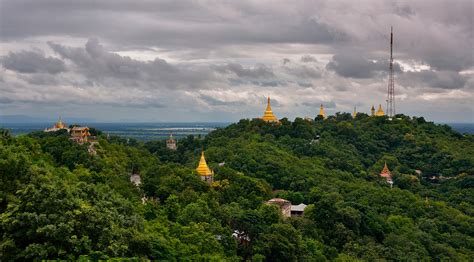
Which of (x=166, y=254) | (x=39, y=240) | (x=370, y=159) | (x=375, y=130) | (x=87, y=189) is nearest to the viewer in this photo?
(x=39, y=240)

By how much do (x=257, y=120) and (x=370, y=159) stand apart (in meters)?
14.5

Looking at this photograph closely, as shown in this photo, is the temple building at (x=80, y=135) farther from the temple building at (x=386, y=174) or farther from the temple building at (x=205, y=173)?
the temple building at (x=386, y=174)

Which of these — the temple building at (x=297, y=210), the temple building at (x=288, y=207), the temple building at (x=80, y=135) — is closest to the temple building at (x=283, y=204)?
the temple building at (x=288, y=207)

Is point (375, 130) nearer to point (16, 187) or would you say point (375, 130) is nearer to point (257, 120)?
point (257, 120)

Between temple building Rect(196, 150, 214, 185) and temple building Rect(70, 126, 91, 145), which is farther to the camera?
temple building Rect(70, 126, 91, 145)

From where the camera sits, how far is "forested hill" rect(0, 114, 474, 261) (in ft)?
69.2

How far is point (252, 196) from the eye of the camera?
144 ft

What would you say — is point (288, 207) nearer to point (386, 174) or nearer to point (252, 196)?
point (252, 196)

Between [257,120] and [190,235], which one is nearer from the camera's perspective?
[190,235]

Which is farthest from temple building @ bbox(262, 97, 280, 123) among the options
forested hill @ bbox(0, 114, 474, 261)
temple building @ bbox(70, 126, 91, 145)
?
temple building @ bbox(70, 126, 91, 145)

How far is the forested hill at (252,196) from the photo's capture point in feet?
69.2

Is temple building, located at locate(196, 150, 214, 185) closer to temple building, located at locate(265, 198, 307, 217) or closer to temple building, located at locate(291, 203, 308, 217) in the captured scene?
temple building, located at locate(265, 198, 307, 217)

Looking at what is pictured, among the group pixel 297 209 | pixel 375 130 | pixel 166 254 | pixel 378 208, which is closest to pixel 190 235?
pixel 166 254

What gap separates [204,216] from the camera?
31.8m
